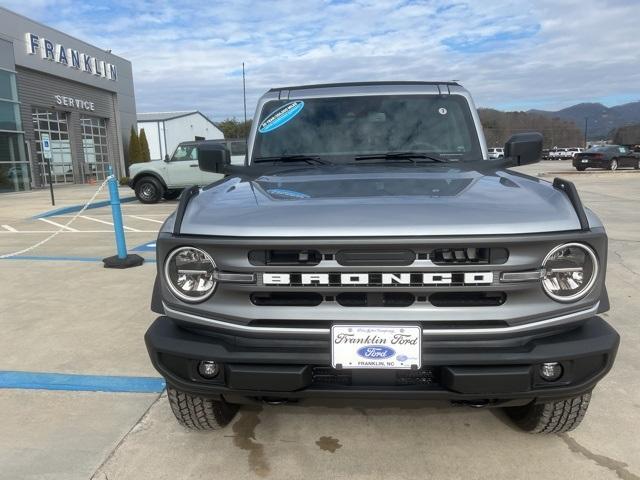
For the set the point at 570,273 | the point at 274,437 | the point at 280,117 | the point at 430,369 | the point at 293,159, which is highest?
the point at 280,117

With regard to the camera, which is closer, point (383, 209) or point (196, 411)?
point (383, 209)

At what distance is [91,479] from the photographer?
2.42 meters

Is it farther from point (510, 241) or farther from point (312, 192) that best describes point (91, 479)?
point (510, 241)

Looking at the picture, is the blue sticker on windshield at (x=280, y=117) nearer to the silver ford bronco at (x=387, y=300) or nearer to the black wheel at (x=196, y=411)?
the silver ford bronco at (x=387, y=300)

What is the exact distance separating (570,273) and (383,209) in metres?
0.78

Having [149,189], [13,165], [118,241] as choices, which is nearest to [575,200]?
[118,241]

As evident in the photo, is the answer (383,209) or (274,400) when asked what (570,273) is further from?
(274,400)

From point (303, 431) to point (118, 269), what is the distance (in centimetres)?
446

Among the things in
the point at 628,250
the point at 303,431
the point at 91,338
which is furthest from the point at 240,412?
the point at 628,250

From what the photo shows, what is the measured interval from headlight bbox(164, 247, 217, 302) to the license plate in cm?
56

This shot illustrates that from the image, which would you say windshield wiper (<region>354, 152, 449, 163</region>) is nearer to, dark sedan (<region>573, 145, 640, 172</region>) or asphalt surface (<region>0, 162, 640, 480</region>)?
asphalt surface (<region>0, 162, 640, 480</region>)

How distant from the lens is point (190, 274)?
2.20 m

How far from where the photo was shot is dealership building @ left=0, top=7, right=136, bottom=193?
1962cm

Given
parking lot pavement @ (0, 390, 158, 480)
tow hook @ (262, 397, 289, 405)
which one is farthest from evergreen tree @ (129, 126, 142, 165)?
tow hook @ (262, 397, 289, 405)
